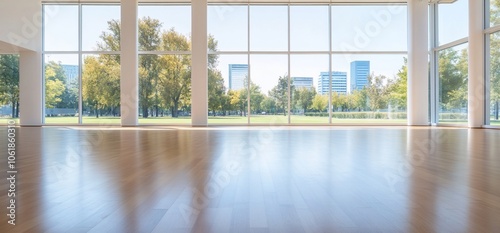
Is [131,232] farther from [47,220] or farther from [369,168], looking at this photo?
[369,168]

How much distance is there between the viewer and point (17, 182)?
2.17 meters

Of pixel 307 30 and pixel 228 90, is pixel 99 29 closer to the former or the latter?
pixel 228 90

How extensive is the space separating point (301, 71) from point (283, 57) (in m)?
0.83

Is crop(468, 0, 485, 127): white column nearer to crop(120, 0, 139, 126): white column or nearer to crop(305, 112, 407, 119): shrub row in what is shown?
crop(305, 112, 407, 119): shrub row

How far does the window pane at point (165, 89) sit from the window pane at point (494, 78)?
9.27 metres

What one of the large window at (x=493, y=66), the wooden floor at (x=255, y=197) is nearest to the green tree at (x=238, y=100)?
the large window at (x=493, y=66)

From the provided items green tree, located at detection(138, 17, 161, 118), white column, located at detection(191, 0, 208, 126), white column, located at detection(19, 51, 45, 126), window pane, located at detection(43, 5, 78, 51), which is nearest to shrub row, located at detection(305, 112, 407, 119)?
white column, located at detection(191, 0, 208, 126)

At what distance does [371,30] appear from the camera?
43.4 ft

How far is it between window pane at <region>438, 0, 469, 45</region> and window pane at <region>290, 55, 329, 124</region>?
155 inches

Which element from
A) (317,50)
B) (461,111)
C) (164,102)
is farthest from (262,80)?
(461,111)

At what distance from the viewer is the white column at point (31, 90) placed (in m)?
12.9

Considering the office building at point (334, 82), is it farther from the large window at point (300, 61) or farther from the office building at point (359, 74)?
the office building at point (359, 74)

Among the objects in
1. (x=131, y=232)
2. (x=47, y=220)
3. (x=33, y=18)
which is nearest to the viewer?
(x=131, y=232)

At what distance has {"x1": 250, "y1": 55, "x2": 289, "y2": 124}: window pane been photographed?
43.3 ft
